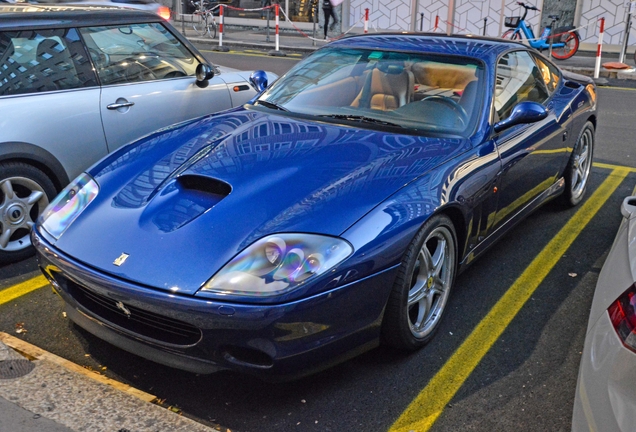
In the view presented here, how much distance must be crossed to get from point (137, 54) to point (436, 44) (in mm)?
2323

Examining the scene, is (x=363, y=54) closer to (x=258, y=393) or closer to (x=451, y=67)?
(x=451, y=67)

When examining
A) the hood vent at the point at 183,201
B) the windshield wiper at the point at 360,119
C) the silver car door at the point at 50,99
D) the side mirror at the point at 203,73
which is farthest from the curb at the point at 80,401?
the side mirror at the point at 203,73

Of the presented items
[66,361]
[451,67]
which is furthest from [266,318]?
[451,67]

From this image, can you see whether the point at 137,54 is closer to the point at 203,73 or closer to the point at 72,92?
the point at 203,73

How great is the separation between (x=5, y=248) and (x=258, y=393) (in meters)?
2.26

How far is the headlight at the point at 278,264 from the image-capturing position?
2.83m

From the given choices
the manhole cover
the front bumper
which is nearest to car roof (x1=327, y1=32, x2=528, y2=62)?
the front bumper

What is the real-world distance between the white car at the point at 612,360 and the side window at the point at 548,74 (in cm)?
300

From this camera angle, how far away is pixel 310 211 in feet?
10.2

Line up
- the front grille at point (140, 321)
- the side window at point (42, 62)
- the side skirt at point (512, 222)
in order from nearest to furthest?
the front grille at point (140, 321) < the side skirt at point (512, 222) < the side window at point (42, 62)

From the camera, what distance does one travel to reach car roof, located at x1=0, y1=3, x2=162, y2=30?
4695mm

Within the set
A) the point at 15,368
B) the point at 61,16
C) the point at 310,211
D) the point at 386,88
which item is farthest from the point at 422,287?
the point at 61,16

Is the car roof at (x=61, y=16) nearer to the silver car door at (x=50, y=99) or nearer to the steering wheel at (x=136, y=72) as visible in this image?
the silver car door at (x=50, y=99)

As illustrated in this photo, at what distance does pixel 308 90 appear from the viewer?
180 inches
